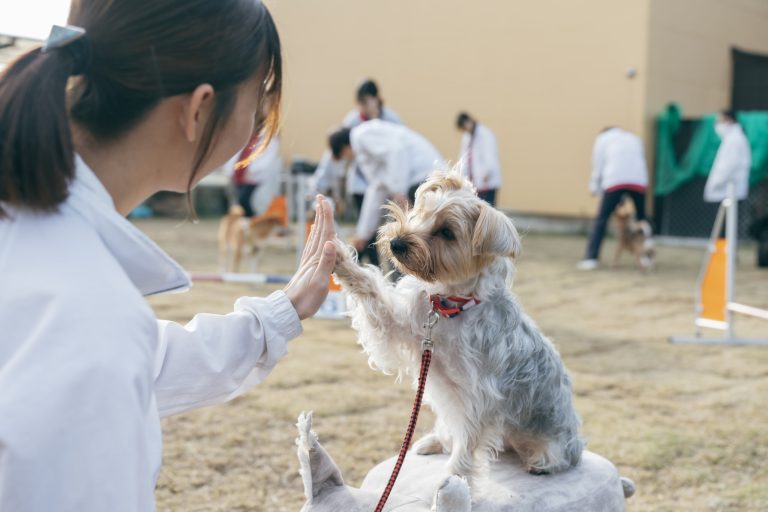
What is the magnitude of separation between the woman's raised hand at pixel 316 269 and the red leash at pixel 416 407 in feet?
1.49

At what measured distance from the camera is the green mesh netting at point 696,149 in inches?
542

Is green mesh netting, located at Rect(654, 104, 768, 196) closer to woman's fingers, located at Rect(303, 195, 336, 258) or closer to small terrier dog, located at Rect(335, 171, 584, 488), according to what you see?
small terrier dog, located at Rect(335, 171, 584, 488)

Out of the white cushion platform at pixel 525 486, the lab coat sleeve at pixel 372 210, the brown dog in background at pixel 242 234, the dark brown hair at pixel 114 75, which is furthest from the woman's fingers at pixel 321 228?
the brown dog in background at pixel 242 234

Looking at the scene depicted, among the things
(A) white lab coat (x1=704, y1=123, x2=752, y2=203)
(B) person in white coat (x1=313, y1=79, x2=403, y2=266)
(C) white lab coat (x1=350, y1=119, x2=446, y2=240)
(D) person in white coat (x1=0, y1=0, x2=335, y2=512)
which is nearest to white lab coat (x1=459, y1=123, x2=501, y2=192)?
(B) person in white coat (x1=313, y1=79, x2=403, y2=266)

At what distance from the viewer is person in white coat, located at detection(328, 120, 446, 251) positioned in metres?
7.14

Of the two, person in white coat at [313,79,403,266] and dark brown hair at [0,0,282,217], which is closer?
dark brown hair at [0,0,282,217]

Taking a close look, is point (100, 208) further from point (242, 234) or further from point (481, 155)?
point (481, 155)

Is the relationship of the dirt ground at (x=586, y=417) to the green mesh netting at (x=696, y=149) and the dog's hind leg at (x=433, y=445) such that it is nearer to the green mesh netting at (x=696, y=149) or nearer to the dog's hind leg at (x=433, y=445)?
the dog's hind leg at (x=433, y=445)

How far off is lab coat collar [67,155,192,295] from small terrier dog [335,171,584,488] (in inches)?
48.0

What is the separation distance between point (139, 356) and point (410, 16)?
17.6 metres

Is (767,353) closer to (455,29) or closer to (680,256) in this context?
(680,256)

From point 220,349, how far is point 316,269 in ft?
1.06

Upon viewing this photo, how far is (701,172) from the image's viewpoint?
1466cm

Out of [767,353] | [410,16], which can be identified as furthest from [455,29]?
[767,353]
